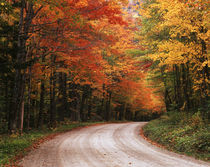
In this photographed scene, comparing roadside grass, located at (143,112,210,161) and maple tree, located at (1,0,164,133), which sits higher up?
maple tree, located at (1,0,164,133)

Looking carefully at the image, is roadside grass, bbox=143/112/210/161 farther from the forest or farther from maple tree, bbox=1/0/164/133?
maple tree, bbox=1/0/164/133

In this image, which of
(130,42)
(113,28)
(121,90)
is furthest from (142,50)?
(121,90)

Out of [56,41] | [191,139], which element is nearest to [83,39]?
[56,41]

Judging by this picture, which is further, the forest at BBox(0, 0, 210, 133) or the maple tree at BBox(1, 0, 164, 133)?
the forest at BBox(0, 0, 210, 133)

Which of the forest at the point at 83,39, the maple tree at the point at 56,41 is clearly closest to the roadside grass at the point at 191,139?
the forest at the point at 83,39

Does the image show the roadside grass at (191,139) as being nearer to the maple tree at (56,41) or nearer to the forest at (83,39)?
the forest at (83,39)

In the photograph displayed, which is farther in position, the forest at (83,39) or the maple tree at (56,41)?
the forest at (83,39)

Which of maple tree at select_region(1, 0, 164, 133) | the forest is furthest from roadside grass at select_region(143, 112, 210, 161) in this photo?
maple tree at select_region(1, 0, 164, 133)

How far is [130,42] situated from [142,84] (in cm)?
1521

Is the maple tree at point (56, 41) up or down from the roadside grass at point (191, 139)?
up

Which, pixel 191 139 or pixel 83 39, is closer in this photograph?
pixel 191 139

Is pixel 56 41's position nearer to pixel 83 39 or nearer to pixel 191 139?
pixel 83 39

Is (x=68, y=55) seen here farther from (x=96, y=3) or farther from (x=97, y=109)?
(x=97, y=109)

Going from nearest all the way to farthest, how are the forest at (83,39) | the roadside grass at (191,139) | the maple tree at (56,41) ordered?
the roadside grass at (191,139)
the maple tree at (56,41)
the forest at (83,39)
